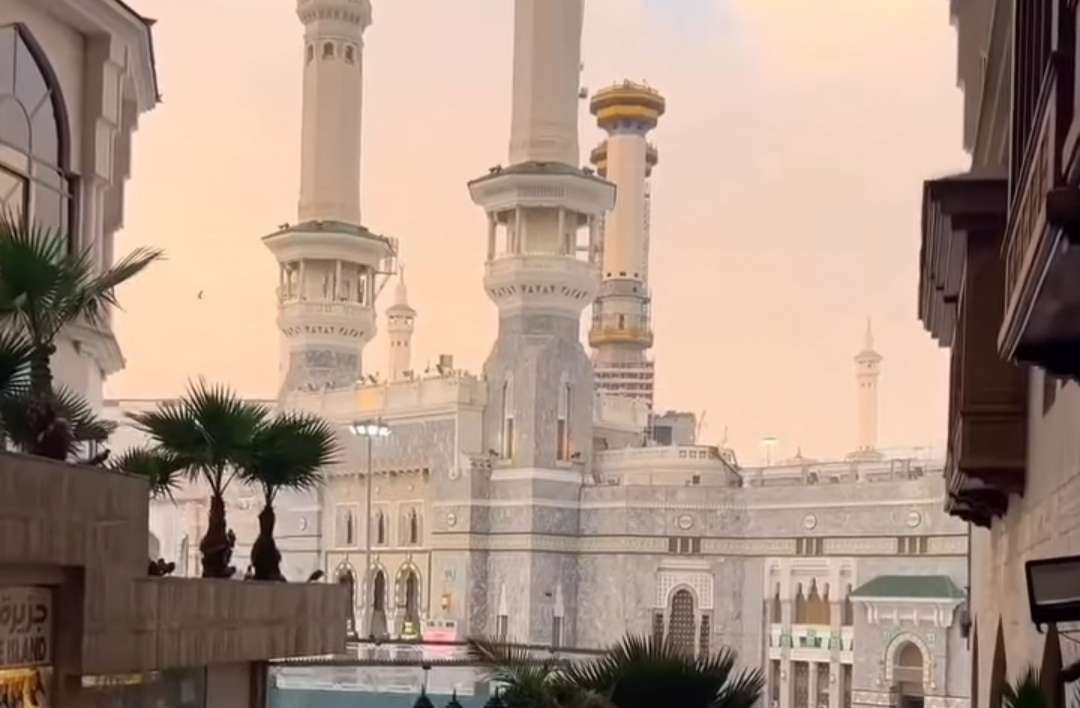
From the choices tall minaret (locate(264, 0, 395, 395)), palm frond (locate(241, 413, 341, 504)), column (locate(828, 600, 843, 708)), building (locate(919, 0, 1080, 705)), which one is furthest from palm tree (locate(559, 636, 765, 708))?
tall minaret (locate(264, 0, 395, 395))

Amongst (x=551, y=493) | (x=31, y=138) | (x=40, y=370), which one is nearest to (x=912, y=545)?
(x=551, y=493)

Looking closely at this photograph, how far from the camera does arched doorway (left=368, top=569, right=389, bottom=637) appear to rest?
32.2m

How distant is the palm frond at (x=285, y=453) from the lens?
7.60 metres

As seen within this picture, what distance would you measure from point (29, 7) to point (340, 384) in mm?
27643

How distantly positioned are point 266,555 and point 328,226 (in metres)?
26.7

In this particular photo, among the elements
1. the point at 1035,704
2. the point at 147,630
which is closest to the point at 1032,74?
the point at 1035,704

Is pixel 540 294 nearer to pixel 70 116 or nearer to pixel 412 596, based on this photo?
pixel 412 596

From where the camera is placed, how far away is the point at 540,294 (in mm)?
30500

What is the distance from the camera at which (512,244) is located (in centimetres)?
3084

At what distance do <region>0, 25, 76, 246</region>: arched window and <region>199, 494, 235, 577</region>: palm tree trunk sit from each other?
1.82m

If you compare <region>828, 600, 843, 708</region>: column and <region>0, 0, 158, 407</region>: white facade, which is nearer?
<region>0, 0, 158, 407</region>: white facade

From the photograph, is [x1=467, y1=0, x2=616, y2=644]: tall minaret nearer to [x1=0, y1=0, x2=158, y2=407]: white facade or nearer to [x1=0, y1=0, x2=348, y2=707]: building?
[x1=0, y1=0, x2=348, y2=707]: building

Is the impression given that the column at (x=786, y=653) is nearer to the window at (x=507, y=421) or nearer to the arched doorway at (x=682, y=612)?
the arched doorway at (x=682, y=612)

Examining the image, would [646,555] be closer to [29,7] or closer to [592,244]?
[592,244]
